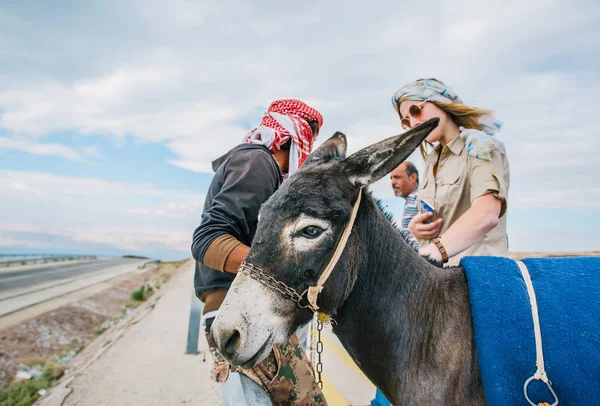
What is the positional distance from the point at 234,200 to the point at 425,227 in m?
1.61

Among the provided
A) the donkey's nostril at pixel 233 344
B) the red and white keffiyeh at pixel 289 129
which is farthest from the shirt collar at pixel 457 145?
the donkey's nostril at pixel 233 344

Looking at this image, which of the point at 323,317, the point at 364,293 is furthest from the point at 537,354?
the point at 323,317

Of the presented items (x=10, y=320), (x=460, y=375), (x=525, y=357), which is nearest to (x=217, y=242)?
(x=460, y=375)

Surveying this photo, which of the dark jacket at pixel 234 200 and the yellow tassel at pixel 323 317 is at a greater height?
the dark jacket at pixel 234 200

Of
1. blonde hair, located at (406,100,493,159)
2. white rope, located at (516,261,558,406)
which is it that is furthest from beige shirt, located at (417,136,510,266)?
white rope, located at (516,261,558,406)

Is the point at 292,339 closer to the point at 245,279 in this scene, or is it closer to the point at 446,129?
the point at 245,279

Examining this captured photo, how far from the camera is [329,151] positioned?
2.60m

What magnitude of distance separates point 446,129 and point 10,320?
18.1 m

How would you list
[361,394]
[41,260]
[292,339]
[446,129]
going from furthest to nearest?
[41,260]
[361,394]
[446,129]
[292,339]

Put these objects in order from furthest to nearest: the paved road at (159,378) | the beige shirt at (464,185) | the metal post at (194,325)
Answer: the metal post at (194,325) → the paved road at (159,378) → the beige shirt at (464,185)

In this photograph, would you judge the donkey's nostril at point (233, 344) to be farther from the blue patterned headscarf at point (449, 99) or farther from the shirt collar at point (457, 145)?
the shirt collar at point (457, 145)

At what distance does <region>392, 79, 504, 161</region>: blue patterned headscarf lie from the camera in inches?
126

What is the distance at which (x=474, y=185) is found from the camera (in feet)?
10.2

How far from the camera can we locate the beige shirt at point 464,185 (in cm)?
304
